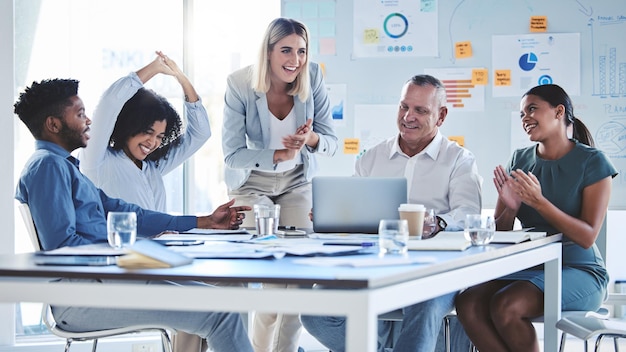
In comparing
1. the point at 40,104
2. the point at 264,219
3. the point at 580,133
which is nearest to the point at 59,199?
the point at 40,104

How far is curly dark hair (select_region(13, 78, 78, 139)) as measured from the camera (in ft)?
9.64

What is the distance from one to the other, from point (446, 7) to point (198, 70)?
1.38m

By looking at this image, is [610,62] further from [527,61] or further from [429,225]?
[429,225]

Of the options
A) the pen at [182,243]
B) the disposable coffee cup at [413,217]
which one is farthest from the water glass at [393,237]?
the pen at [182,243]

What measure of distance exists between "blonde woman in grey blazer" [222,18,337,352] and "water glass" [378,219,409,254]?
1.64 meters

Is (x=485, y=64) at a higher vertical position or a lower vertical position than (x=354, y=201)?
higher

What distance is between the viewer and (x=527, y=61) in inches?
179

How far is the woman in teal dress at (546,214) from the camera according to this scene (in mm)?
2904

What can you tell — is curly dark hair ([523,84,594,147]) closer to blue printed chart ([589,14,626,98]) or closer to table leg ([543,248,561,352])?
table leg ([543,248,561,352])

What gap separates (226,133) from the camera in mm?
3863

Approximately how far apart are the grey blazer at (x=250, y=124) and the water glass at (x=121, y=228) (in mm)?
1505

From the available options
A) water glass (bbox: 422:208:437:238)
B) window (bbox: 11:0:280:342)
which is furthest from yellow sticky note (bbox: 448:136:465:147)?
water glass (bbox: 422:208:437:238)

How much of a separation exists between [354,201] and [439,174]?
84 centimetres

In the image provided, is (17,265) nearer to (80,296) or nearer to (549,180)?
(80,296)
